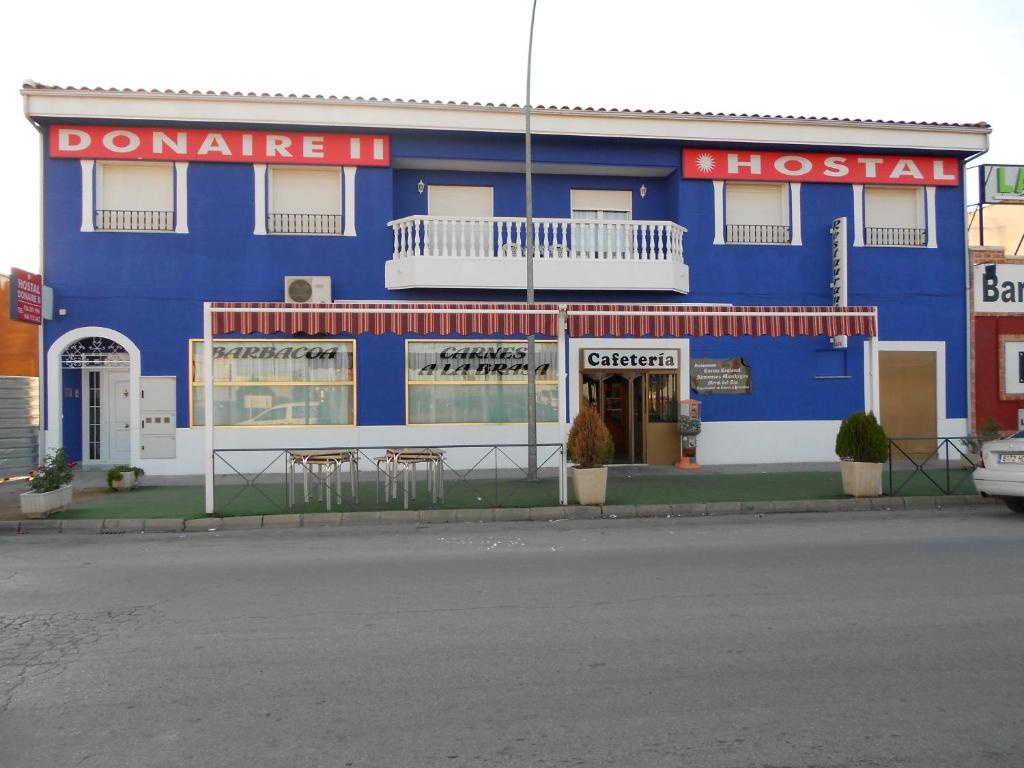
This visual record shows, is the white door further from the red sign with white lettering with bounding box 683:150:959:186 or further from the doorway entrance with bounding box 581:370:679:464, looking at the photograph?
the red sign with white lettering with bounding box 683:150:959:186

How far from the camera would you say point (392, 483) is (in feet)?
40.1

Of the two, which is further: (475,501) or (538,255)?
(538,255)

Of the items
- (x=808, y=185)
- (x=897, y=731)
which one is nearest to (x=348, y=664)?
(x=897, y=731)

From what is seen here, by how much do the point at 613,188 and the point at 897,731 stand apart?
48.4 feet

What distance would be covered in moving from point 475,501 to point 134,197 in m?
9.58

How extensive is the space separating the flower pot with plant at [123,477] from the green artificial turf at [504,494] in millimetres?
190

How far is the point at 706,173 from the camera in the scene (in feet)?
54.8

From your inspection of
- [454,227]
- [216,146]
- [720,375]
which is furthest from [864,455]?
[216,146]

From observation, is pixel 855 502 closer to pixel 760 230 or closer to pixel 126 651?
pixel 760 230

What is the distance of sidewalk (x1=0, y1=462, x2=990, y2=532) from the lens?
10773mm

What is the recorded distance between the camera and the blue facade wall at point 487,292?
49.4 feet

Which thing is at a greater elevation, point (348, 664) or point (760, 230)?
point (760, 230)

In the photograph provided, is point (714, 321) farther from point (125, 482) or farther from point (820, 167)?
point (125, 482)

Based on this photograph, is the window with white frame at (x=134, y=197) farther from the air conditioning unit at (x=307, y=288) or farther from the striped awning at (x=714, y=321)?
the striped awning at (x=714, y=321)
